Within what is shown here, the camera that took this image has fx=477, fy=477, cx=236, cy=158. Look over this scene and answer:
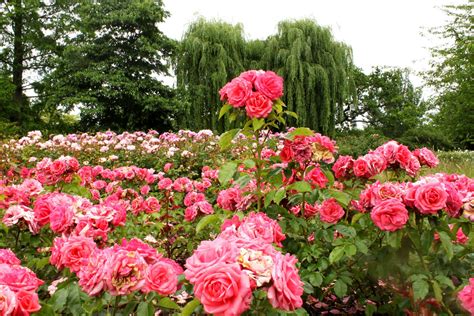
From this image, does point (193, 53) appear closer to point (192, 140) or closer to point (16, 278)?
point (192, 140)

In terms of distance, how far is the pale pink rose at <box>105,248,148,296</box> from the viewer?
3.85 ft

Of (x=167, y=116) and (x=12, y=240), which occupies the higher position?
(x=167, y=116)

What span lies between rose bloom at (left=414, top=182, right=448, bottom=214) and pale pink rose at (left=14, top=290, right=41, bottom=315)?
1.23 meters

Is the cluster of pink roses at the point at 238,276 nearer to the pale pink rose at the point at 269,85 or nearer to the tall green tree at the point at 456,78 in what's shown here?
the pale pink rose at the point at 269,85

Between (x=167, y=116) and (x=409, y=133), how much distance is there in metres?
9.80

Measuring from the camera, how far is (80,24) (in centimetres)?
1869

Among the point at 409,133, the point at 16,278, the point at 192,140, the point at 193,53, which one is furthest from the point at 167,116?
the point at 16,278

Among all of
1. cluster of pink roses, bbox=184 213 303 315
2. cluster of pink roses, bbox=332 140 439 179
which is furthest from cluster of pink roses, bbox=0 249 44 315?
cluster of pink roses, bbox=332 140 439 179

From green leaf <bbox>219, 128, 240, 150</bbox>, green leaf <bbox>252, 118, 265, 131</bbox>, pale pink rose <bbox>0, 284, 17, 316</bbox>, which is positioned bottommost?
pale pink rose <bbox>0, 284, 17, 316</bbox>

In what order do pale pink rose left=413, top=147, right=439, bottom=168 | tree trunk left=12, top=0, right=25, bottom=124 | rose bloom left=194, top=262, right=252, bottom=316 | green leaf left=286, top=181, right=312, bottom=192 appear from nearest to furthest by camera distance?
rose bloom left=194, top=262, right=252, bottom=316 → green leaf left=286, top=181, right=312, bottom=192 → pale pink rose left=413, top=147, right=439, bottom=168 → tree trunk left=12, top=0, right=25, bottom=124

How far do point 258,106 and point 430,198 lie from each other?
0.80m

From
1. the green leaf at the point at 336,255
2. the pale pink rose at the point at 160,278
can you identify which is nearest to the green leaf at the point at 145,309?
the pale pink rose at the point at 160,278

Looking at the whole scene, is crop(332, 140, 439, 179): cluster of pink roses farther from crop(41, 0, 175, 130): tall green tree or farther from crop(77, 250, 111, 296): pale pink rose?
crop(41, 0, 175, 130): tall green tree

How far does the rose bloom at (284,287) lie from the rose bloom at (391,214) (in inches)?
29.7
